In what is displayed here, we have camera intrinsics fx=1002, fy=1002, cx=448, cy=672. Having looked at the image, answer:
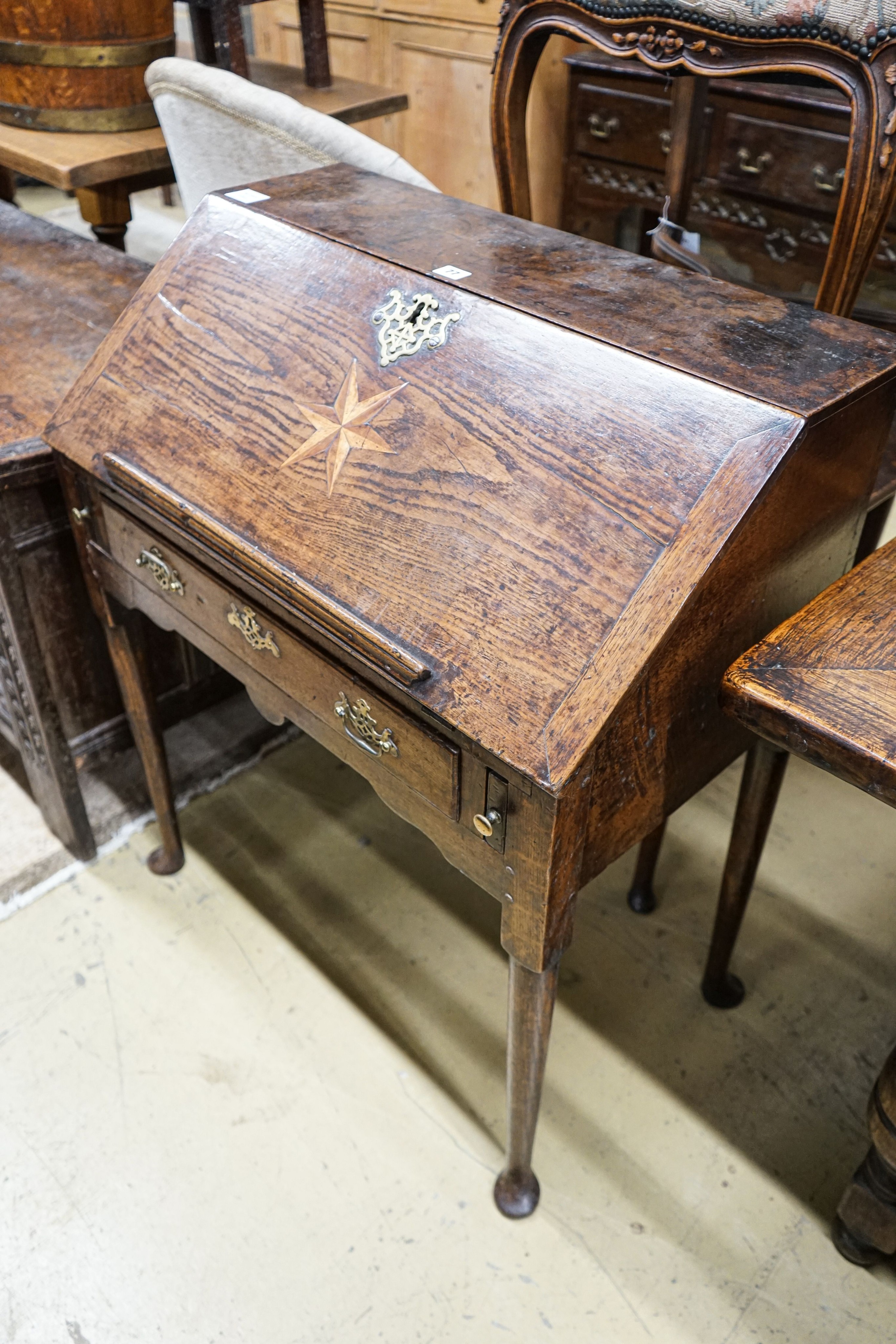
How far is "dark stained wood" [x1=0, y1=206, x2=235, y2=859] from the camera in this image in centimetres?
154

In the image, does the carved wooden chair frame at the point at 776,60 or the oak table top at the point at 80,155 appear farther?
the oak table top at the point at 80,155

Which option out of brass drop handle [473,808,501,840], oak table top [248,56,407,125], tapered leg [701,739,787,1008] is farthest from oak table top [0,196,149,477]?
tapered leg [701,739,787,1008]

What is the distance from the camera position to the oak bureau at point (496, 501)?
0.91m

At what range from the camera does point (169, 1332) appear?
4.12 feet

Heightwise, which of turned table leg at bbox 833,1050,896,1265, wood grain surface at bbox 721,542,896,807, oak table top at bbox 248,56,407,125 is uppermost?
oak table top at bbox 248,56,407,125

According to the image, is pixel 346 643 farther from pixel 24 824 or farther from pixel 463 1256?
pixel 24 824

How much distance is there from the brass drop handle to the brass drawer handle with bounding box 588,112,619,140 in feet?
9.17

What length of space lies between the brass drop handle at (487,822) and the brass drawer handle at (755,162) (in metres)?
2.45

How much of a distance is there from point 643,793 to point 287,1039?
0.84m

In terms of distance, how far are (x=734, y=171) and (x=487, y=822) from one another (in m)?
2.52

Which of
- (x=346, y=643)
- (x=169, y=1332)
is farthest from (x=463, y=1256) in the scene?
(x=346, y=643)

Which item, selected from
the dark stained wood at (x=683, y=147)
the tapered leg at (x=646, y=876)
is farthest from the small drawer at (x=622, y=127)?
the tapered leg at (x=646, y=876)

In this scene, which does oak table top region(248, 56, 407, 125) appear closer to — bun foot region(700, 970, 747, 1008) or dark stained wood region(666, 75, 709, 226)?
dark stained wood region(666, 75, 709, 226)

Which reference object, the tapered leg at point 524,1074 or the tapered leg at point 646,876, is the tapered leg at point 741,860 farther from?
the tapered leg at point 524,1074
